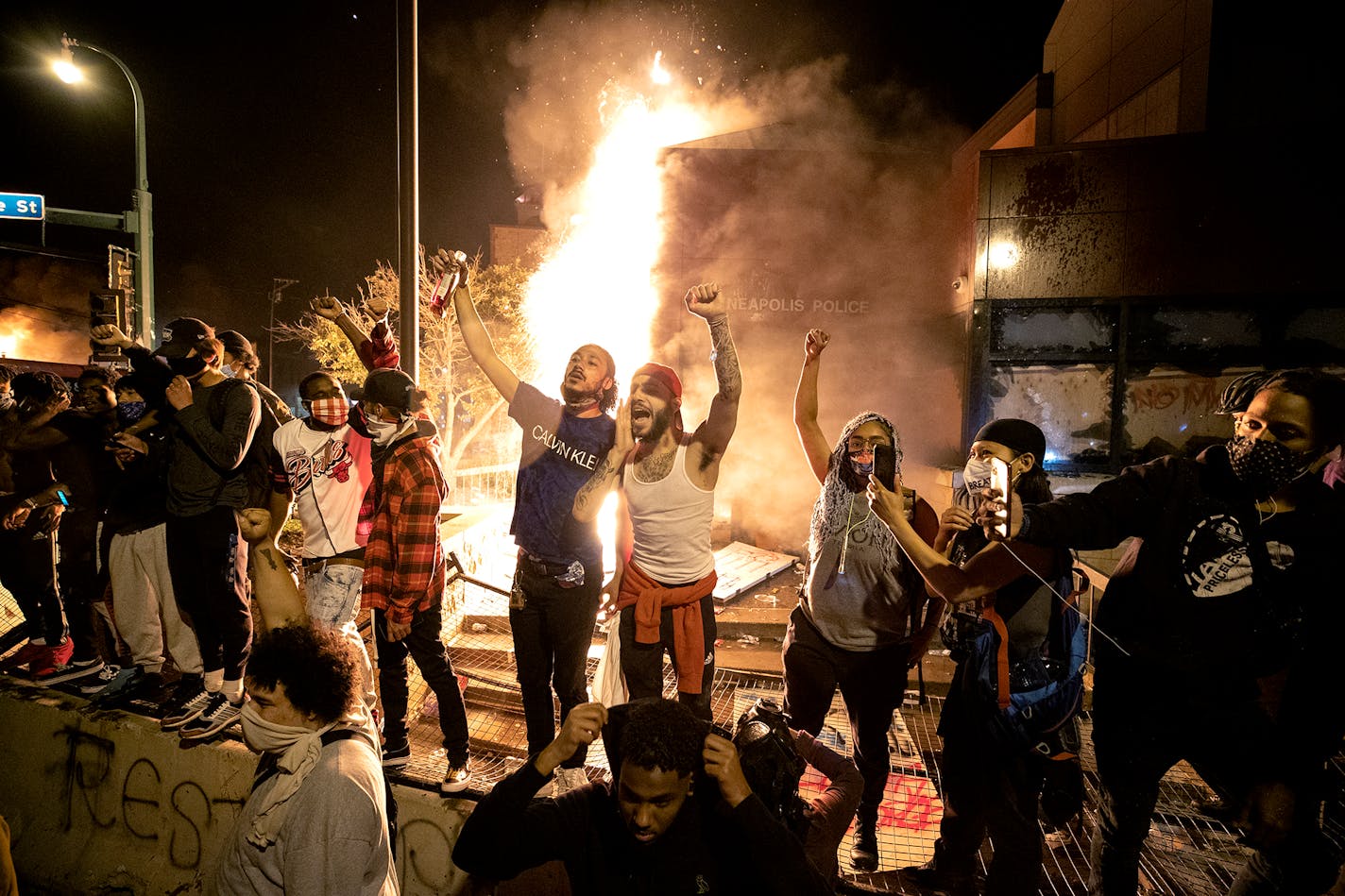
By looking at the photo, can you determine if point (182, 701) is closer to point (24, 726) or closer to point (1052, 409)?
A: point (24, 726)

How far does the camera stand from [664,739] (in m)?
2.19

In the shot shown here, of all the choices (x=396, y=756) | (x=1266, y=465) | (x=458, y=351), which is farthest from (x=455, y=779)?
(x=458, y=351)

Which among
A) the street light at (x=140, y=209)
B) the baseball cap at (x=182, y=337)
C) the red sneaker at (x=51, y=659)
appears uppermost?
the street light at (x=140, y=209)

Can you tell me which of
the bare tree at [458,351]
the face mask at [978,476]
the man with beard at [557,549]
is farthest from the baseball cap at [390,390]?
the bare tree at [458,351]

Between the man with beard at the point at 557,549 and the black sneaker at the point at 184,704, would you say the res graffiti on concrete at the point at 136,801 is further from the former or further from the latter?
the man with beard at the point at 557,549

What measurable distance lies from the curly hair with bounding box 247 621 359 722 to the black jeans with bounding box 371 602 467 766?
1064mm

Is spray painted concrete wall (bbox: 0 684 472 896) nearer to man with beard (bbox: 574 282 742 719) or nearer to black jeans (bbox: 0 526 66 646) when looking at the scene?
black jeans (bbox: 0 526 66 646)

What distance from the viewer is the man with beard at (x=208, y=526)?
4.07 metres

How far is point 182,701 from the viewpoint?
4.19 metres

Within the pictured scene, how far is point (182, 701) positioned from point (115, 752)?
2.04ft

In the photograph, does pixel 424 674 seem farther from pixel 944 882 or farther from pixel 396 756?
pixel 944 882

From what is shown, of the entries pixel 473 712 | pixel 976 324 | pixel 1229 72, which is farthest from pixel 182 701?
pixel 1229 72

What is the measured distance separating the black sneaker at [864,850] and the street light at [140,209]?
44.2 ft

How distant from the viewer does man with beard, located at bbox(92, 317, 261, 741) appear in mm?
4070
